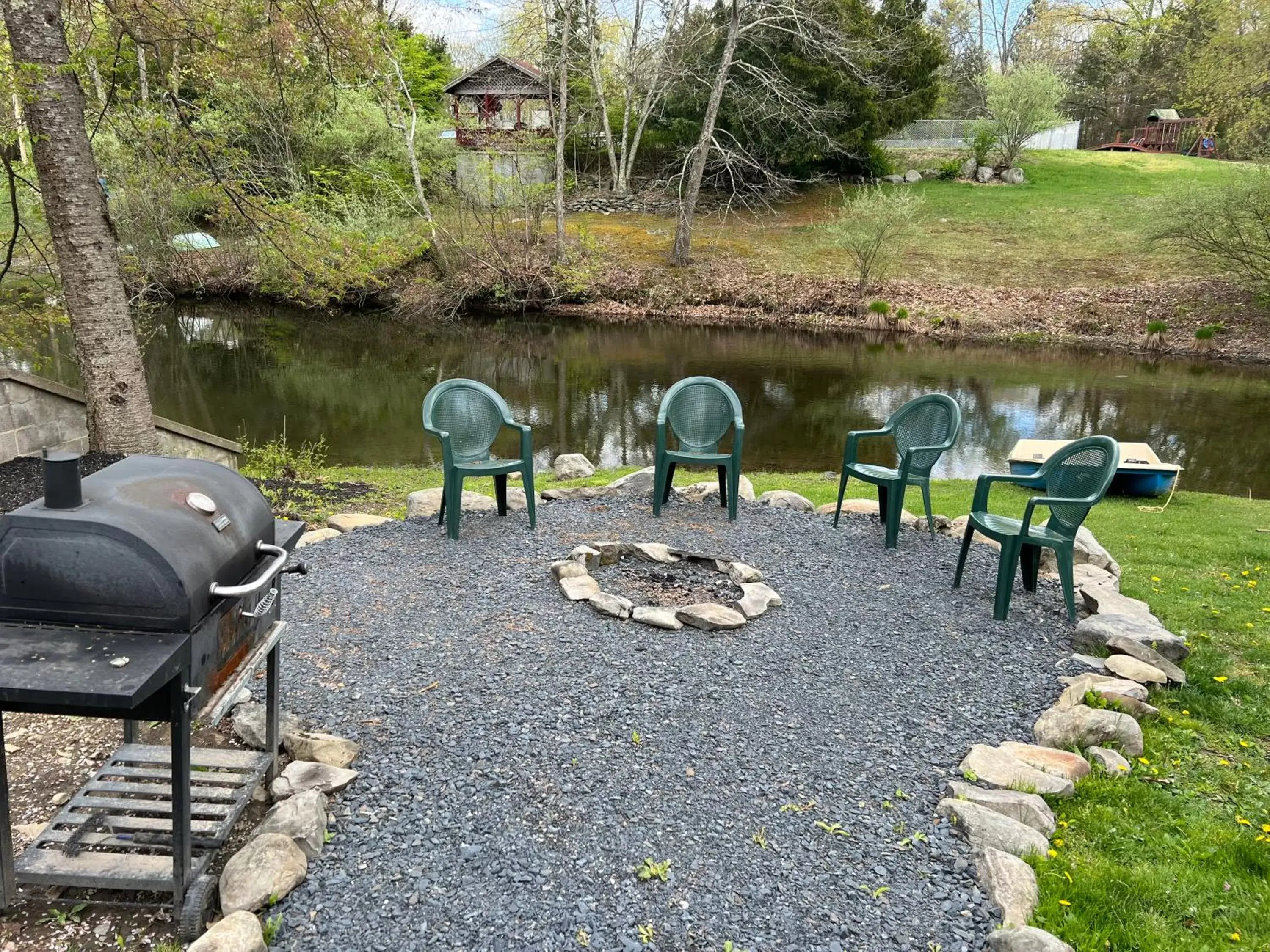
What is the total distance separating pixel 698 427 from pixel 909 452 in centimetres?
151

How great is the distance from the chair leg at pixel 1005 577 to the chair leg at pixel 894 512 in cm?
96

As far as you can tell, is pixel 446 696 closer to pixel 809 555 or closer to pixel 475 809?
pixel 475 809

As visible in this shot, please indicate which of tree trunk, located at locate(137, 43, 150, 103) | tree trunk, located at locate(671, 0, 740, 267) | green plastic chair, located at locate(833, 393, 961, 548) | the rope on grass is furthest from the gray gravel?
tree trunk, located at locate(671, 0, 740, 267)

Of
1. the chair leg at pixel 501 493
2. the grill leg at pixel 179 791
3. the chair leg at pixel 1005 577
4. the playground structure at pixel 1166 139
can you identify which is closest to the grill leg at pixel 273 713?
the grill leg at pixel 179 791

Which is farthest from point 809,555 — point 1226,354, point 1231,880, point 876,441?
point 1226,354

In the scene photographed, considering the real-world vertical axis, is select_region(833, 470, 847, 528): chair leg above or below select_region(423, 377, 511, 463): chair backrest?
below

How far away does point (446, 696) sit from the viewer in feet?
11.0

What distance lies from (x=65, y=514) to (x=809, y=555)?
162 inches

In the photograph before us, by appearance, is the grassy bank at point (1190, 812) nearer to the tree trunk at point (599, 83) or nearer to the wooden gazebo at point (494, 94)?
the tree trunk at point (599, 83)

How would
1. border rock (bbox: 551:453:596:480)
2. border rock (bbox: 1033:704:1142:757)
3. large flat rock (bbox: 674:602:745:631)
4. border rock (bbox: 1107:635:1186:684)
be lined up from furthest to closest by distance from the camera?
border rock (bbox: 551:453:596:480)
large flat rock (bbox: 674:602:745:631)
border rock (bbox: 1107:635:1186:684)
border rock (bbox: 1033:704:1142:757)

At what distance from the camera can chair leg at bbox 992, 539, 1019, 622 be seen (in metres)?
4.31

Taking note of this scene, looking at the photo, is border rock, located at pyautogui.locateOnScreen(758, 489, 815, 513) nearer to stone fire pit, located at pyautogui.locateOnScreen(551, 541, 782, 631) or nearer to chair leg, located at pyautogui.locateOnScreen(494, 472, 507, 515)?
stone fire pit, located at pyautogui.locateOnScreen(551, 541, 782, 631)

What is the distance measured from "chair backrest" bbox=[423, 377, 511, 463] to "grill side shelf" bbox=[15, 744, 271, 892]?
291cm

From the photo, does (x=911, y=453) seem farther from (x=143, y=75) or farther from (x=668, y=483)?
(x=143, y=75)
